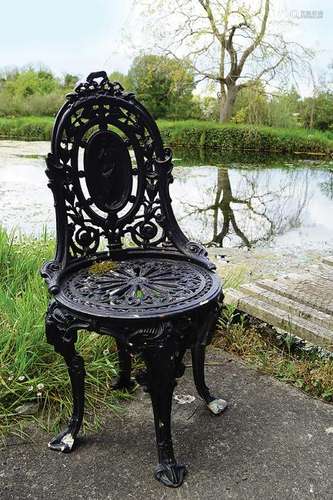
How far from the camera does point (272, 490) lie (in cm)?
142

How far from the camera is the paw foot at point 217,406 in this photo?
70.2 inches

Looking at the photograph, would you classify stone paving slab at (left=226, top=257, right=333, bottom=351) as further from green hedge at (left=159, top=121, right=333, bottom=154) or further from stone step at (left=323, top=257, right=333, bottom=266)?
green hedge at (left=159, top=121, right=333, bottom=154)

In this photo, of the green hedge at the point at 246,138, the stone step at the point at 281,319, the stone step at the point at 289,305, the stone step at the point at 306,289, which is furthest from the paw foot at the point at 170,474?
the green hedge at the point at 246,138

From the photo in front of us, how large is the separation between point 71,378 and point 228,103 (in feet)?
52.6

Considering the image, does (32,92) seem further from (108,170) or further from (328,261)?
(108,170)

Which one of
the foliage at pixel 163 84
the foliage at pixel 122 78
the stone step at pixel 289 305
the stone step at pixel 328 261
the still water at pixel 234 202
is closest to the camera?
the stone step at pixel 289 305

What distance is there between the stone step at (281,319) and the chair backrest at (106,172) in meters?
0.69

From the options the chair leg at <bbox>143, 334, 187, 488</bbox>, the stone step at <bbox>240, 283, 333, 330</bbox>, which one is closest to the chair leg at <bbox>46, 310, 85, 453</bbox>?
the chair leg at <bbox>143, 334, 187, 488</bbox>

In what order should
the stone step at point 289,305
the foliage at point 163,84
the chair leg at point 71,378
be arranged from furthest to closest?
1. the foliage at point 163,84
2. the stone step at point 289,305
3. the chair leg at point 71,378

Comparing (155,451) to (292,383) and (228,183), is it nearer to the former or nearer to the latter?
(292,383)

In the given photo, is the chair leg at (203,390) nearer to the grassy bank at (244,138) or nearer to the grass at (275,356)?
the grass at (275,356)

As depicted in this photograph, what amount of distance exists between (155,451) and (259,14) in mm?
15442

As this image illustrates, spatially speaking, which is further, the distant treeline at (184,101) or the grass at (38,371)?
the distant treeline at (184,101)

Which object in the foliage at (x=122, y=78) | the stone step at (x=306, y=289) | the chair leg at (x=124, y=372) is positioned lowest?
Answer: the chair leg at (x=124, y=372)
